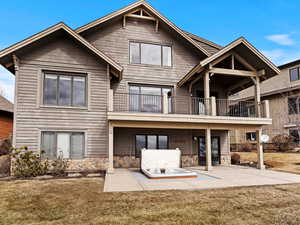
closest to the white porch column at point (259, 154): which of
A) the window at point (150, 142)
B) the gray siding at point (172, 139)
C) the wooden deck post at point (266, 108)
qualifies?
the wooden deck post at point (266, 108)

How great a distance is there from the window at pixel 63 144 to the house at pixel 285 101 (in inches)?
603

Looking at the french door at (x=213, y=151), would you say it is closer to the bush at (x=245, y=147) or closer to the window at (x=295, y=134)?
the window at (x=295, y=134)

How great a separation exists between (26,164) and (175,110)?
325 inches

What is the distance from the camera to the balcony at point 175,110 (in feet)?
34.3

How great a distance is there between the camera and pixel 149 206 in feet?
16.8

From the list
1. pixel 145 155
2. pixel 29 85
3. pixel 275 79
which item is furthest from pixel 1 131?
pixel 275 79

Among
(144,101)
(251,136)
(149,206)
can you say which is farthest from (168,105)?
(251,136)

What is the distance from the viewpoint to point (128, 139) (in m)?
12.8

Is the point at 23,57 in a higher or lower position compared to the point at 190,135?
higher

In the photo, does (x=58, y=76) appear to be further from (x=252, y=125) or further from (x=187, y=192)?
(x=252, y=125)

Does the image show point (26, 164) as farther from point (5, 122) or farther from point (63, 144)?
point (5, 122)

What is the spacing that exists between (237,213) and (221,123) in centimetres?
713

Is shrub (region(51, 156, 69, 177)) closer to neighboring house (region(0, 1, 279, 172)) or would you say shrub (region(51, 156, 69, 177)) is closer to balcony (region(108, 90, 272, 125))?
neighboring house (region(0, 1, 279, 172))

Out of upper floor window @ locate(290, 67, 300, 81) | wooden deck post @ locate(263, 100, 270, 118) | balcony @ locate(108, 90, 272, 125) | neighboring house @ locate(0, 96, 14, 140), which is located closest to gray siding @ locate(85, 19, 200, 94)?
balcony @ locate(108, 90, 272, 125)
